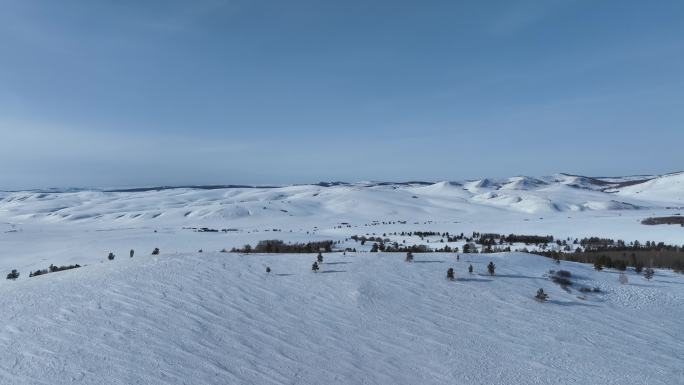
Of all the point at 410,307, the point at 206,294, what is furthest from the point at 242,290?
the point at 410,307

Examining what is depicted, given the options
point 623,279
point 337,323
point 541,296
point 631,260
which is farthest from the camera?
point 631,260

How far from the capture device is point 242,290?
336 inches

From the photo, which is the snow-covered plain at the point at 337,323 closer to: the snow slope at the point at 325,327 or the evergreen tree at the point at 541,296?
the snow slope at the point at 325,327

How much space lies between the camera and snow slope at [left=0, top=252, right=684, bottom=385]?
213 inches

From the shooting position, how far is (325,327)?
22.7 feet

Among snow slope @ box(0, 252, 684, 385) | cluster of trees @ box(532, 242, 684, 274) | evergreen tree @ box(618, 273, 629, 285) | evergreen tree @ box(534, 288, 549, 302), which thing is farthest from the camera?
cluster of trees @ box(532, 242, 684, 274)

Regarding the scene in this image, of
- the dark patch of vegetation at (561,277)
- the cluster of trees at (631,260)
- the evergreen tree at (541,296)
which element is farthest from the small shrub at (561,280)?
the cluster of trees at (631,260)

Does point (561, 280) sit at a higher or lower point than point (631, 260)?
lower

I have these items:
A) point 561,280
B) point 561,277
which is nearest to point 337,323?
point 561,280

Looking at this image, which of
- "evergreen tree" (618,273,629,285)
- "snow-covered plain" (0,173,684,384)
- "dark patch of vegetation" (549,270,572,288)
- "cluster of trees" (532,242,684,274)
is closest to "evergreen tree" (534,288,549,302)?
"snow-covered plain" (0,173,684,384)

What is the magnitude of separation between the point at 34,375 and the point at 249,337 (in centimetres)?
262

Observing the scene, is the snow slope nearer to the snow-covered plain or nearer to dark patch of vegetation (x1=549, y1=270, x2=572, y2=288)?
the snow-covered plain

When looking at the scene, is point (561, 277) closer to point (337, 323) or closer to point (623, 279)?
point (623, 279)

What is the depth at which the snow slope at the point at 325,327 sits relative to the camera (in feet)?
17.7
